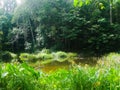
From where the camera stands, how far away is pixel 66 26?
21953 millimetres

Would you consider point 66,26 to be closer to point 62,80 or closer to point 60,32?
point 60,32

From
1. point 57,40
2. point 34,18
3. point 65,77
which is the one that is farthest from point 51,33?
point 65,77

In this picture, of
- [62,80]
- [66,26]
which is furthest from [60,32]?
[62,80]

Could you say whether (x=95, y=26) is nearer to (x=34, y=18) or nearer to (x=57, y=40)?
(x=57, y=40)

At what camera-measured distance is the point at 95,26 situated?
20.9m

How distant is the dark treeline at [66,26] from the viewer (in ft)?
68.7

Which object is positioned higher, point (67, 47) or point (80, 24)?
point (80, 24)

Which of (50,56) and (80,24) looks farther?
(80,24)

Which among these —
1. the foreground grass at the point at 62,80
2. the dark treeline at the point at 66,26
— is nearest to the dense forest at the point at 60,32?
the dark treeline at the point at 66,26

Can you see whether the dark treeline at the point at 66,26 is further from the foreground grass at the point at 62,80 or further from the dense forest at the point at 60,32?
the foreground grass at the point at 62,80

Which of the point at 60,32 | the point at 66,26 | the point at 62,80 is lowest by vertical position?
the point at 60,32

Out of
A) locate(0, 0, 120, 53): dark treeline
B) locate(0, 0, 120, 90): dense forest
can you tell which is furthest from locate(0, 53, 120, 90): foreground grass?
locate(0, 0, 120, 53): dark treeline

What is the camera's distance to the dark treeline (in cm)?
2094

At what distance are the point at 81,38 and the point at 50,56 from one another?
430 centimetres
